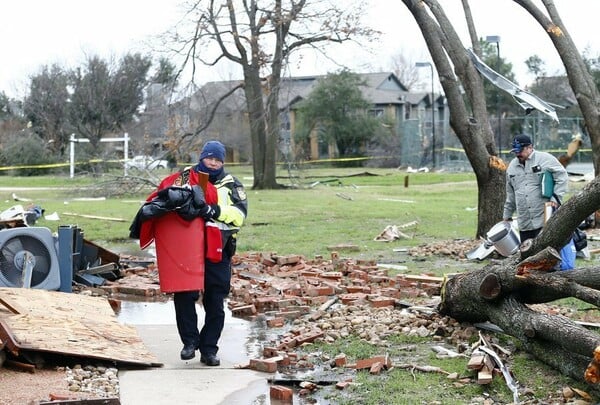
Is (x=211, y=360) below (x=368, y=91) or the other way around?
below

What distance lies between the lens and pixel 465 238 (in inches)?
714

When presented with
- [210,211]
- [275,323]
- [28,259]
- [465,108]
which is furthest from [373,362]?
[465,108]

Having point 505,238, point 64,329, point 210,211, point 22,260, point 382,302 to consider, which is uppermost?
point 210,211

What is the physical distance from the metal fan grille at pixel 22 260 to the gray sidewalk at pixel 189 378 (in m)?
1.33

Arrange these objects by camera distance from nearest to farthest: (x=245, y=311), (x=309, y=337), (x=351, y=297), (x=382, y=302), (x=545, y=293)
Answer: (x=545, y=293) → (x=309, y=337) → (x=382, y=302) → (x=245, y=311) → (x=351, y=297)

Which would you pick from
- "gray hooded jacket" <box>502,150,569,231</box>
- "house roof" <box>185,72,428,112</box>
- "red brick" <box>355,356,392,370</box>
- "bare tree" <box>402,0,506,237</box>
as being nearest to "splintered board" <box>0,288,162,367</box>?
"red brick" <box>355,356,392,370</box>

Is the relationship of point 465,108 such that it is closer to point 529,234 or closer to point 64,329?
point 529,234

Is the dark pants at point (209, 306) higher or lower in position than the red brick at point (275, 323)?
higher

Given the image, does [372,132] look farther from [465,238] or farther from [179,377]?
[179,377]

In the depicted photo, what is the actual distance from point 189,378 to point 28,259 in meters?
3.12

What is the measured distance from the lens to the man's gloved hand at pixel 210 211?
26.8ft

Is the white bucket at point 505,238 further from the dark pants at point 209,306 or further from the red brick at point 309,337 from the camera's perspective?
the dark pants at point 209,306

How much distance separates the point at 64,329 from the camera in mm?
8172

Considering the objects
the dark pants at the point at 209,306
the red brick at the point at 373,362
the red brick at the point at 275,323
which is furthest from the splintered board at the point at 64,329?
the red brick at the point at 373,362
